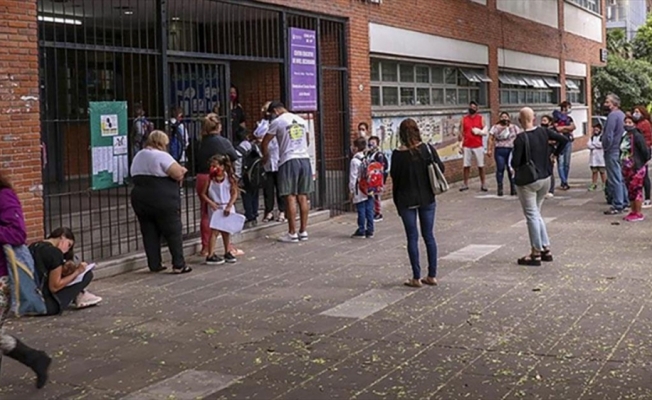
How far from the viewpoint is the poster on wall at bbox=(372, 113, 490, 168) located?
1727cm

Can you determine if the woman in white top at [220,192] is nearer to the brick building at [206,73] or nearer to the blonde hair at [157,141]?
the blonde hair at [157,141]

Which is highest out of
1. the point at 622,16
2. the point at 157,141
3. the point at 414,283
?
the point at 622,16

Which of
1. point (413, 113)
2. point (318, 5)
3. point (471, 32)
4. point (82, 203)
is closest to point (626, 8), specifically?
point (471, 32)

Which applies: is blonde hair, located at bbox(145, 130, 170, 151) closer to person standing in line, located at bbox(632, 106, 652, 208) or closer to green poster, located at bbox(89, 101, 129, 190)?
green poster, located at bbox(89, 101, 129, 190)

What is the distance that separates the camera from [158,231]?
9.95m

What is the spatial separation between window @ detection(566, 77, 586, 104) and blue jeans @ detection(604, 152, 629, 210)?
1859cm

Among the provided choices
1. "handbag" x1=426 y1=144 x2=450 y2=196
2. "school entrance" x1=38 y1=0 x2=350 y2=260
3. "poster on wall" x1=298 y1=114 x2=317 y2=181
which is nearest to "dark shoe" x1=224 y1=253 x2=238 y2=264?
"school entrance" x1=38 y1=0 x2=350 y2=260

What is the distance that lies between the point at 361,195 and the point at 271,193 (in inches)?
69.0

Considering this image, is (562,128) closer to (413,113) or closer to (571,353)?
(413,113)

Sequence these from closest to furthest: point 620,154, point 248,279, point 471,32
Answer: point 248,279 → point 620,154 → point 471,32

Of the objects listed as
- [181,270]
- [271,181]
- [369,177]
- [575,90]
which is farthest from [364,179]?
[575,90]

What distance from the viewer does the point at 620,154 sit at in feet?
44.6

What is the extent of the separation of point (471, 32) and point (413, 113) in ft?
15.2

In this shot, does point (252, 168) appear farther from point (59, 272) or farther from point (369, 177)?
point (59, 272)
